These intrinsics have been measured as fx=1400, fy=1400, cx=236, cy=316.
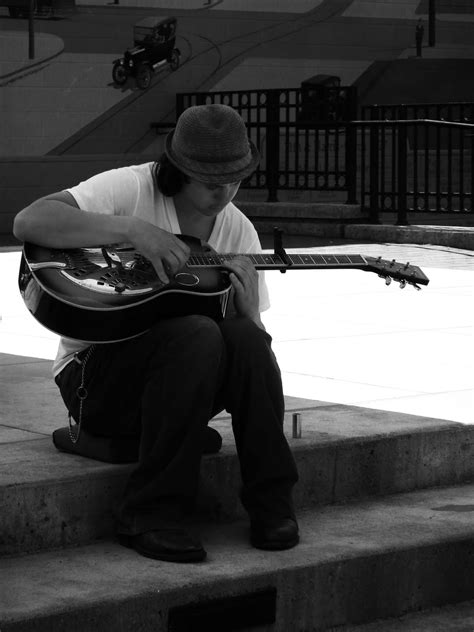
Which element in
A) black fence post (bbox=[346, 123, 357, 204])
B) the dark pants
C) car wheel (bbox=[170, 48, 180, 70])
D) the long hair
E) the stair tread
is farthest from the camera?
car wheel (bbox=[170, 48, 180, 70])

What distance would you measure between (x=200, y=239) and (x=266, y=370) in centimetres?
53

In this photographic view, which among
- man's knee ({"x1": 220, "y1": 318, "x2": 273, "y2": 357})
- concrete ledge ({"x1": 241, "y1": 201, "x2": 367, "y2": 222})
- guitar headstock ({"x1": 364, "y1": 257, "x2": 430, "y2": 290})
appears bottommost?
concrete ledge ({"x1": 241, "y1": 201, "x2": 367, "y2": 222})

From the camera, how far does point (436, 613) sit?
164 inches

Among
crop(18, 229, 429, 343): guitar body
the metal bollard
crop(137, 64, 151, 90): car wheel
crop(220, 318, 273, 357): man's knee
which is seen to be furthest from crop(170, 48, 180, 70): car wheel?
crop(220, 318, 273, 357): man's knee

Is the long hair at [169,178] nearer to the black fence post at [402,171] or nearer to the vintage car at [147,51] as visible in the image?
the black fence post at [402,171]

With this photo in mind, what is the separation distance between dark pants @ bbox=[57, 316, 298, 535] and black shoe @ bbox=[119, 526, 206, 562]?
0.09 feet

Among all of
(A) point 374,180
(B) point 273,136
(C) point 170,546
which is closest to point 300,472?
(C) point 170,546

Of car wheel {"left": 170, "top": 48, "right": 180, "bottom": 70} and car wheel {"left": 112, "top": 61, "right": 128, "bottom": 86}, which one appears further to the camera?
car wheel {"left": 170, "top": 48, "right": 180, "bottom": 70}

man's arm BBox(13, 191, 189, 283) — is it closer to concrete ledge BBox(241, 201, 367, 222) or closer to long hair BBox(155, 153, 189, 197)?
long hair BBox(155, 153, 189, 197)

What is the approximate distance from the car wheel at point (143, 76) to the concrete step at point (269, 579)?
41.5ft

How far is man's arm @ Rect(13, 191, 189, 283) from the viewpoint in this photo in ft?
13.0

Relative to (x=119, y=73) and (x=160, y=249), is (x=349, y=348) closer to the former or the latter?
(x=160, y=249)

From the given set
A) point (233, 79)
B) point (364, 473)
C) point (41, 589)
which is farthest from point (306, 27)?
point (41, 589)

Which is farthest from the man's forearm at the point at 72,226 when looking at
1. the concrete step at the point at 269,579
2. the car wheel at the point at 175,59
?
the car wheel at the point at 175,59
